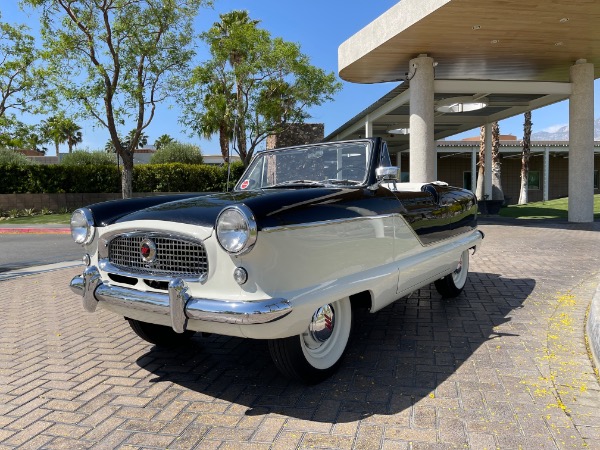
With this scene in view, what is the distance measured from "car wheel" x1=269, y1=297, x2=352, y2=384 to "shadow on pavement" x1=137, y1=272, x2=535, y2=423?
129mm

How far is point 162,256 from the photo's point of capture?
9.68 feet

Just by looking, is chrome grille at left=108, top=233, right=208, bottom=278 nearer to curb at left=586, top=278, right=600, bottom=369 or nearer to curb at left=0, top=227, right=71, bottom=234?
curb at left=586, top=278, right=600, bottom=369

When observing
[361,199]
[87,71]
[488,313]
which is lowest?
[488,313]

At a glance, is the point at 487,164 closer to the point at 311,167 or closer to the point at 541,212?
the point at 541,212

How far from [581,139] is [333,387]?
49.8ft

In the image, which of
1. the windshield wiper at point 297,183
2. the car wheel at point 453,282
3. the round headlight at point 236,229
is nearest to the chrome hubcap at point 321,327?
the round headlight at point 236,229

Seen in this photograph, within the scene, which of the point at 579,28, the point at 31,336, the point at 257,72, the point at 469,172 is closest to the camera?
the point at 31,336

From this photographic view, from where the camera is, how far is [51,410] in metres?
2.92

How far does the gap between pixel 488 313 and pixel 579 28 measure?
1061 centimetres

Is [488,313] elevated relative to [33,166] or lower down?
lower down

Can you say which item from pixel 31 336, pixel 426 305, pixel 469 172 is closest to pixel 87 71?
pixel 31 336

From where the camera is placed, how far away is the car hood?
106 inches

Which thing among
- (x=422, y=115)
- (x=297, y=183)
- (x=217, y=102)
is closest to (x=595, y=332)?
(x=297, y=183)

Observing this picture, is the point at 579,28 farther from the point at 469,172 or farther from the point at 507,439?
the point at 469,172
